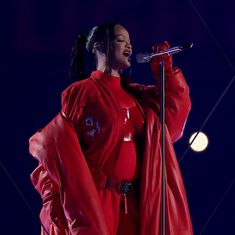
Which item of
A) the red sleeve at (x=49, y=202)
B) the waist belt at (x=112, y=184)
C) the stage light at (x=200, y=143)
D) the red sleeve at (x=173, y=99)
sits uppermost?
the red sleeve at (x=173, y=99)

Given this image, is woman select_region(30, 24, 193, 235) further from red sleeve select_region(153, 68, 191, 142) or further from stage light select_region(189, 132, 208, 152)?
stage light select_region(189, 132, 208, 152)

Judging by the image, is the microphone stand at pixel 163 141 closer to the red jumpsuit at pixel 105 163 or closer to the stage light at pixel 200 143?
the red jumpsuit at pixel 105 163

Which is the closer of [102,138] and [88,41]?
[102,138]

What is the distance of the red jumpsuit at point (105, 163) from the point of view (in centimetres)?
167

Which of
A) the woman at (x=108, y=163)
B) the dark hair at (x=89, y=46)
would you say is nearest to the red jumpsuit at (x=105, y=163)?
the woman at (x=108, y=163)

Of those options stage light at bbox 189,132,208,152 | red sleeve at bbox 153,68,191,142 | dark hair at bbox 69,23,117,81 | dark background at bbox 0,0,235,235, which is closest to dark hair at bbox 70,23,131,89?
dark hair at bbox 69,23,117,81

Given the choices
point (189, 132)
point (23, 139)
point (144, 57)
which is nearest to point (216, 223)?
point (189, 132)

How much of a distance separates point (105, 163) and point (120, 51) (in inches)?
11.9

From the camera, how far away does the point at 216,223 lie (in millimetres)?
2383

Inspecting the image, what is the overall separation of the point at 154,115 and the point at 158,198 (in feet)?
0.71

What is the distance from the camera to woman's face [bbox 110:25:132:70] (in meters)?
1.80

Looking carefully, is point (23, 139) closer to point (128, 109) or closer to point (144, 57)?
point (128, 109)

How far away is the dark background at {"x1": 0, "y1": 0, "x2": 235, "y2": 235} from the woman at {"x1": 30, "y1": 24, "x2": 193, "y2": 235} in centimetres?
34

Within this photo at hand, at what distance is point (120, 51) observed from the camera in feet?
5.93
